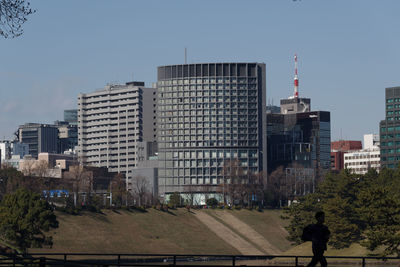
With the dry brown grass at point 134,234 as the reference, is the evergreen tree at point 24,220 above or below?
above

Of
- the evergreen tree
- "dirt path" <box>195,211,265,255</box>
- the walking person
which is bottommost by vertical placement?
"dirt path" <box>195,211,265,255</box>

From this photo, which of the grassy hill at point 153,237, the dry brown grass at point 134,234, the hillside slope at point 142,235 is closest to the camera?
the grassy hill at point 153,237

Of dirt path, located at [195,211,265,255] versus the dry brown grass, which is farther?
dirt path, located at [195,211,265,255]

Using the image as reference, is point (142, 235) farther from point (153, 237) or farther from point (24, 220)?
point (24, 220)

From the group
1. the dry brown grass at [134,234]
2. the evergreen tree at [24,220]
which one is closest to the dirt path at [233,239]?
the dry brown grass at [134,234]

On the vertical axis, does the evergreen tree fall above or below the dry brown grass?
above

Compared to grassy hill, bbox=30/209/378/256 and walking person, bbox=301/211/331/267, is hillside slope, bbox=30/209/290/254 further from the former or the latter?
walking person, bbox=301/211/331/267

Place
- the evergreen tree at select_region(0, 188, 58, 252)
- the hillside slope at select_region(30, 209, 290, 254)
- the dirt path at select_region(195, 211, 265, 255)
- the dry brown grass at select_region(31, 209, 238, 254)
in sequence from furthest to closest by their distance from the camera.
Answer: the dirt path at select_region(195, 211, 265, 255) → the hillside slope at select_region(30, 209, 290, 254) → the dry brown grass at select_region(31, 209, 238, 254) → the evergreen tree at select_region(0, 188, 58, 252)

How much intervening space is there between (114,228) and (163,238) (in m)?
11.2

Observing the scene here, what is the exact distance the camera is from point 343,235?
134500mm

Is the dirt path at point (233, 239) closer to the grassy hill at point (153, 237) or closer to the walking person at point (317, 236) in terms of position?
the grassy hill at point (153, 237)

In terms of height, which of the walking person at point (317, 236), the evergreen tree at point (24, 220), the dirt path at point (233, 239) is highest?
the walking person at point (317, 236)

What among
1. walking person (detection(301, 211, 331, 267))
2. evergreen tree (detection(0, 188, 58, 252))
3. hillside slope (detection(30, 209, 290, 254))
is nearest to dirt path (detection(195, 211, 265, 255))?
hillside slope (detection(30, 209, 290, 254))

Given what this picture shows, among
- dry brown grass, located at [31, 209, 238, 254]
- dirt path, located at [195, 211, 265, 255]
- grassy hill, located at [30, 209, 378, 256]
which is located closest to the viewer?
grassy hill, located at [30, 209, 378, 256]
